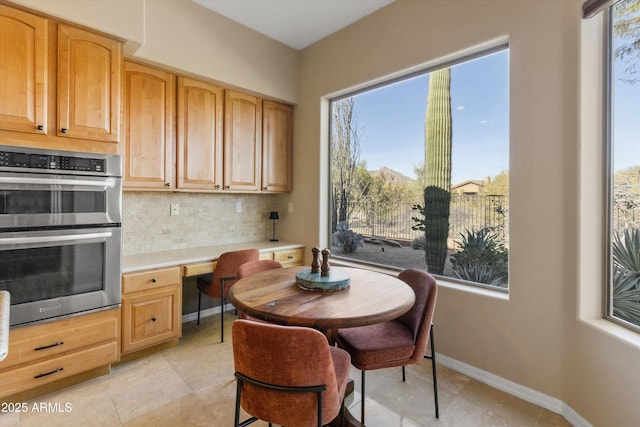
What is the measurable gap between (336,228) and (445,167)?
54.1 inches

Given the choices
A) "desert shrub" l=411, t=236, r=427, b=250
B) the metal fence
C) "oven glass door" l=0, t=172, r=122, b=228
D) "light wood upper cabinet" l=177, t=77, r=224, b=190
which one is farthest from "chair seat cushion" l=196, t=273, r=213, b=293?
"desert shrub" l=411, t=236, r=427, b=250

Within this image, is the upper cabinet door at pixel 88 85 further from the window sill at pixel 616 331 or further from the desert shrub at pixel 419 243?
the window sill at pixel 616 331

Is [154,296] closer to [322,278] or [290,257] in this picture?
[290,257]

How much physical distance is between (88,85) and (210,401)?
2.27m

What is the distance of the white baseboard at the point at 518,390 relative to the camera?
5.90 feet

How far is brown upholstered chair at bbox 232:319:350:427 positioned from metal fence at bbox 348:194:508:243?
1722 millimetres

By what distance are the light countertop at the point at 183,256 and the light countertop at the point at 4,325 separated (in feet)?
3.75

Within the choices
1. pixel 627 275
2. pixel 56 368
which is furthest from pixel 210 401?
pixel 627 275

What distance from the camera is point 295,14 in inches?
115

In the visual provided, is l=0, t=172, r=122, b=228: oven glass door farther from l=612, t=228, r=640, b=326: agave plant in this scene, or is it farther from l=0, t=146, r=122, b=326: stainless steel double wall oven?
l=612, t=228, r=640, b=326: agave plant

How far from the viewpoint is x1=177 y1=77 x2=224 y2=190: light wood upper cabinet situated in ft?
9.40

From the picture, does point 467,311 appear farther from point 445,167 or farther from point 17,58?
point 17,58

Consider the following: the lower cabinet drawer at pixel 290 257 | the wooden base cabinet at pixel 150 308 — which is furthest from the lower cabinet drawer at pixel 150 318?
the lower cabinet drawer at pixel 290 257

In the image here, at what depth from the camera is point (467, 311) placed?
2283 mm
